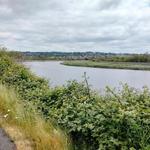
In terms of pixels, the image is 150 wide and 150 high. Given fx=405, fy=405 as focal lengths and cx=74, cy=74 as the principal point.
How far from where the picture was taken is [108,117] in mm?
6133

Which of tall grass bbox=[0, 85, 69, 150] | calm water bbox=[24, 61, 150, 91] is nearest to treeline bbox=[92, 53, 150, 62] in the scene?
calm water bbox=[24, 61, 150, 91]

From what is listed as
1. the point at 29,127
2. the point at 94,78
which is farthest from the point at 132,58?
the point at 29,127

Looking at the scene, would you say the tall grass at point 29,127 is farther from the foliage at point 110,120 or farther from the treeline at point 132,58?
the treeline at point 132,58

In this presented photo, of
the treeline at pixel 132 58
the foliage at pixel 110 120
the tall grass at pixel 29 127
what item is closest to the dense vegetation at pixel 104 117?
the foliage at pixel 110 120

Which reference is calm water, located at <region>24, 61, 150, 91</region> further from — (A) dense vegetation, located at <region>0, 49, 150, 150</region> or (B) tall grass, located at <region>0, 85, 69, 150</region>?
(B) tall grass, located at <region>0, 85, 69, 150</region>

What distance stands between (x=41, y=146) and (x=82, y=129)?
28.5 inches

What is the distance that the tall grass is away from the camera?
20.0ft

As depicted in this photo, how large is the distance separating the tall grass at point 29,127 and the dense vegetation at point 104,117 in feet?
0.86

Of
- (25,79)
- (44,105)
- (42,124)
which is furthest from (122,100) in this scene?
(25,79)

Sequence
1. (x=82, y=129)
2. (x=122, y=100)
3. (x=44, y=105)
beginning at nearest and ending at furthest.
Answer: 1. (x=82, y=129)
2. (x=122, y=100)
3. (x=44, y=105)

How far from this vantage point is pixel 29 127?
7.15 metres

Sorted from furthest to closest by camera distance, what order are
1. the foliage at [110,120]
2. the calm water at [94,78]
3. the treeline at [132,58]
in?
the treeline at [132,58] → the calm water at [94,78] → the foliage at [110,120]

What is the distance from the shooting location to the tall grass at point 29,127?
6.11 m

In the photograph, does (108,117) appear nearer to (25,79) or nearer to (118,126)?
(118,126)
